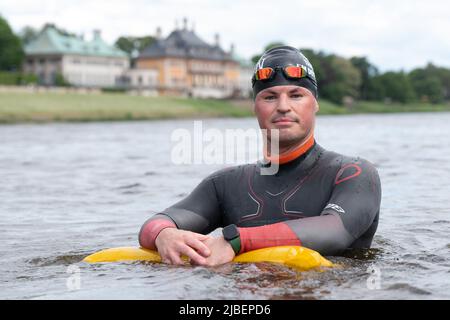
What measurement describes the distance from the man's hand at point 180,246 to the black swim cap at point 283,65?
1331 mm

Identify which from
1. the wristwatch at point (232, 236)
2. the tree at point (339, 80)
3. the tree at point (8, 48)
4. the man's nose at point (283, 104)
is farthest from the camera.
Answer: the tree at point (339, 80)

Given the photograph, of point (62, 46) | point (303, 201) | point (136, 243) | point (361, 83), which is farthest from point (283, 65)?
point (361, 83)

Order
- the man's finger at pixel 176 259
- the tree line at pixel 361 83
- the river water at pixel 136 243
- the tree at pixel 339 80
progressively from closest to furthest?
the river water at pixel 136 243
the man's finger at pixel 176 259
the tree at pixel 339 80
the tree line at pixel 361 83

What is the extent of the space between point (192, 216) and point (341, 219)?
1.34 metres

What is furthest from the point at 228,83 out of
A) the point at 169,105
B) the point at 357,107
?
the point at 169,105

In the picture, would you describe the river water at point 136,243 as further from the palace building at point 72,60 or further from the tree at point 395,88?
the tree at point 395,88

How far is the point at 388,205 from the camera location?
1187 cm

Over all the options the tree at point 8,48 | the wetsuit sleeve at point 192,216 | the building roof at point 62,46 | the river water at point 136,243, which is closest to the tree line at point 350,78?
the tree at point 8,48

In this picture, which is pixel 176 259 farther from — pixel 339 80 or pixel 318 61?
pixel 318 61

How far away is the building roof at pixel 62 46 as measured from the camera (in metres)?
123

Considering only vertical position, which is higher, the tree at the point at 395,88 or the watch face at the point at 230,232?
the tree at the point at 395,88

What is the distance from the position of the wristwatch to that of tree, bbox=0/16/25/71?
330ft

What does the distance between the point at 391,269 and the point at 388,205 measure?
5.57 meters
